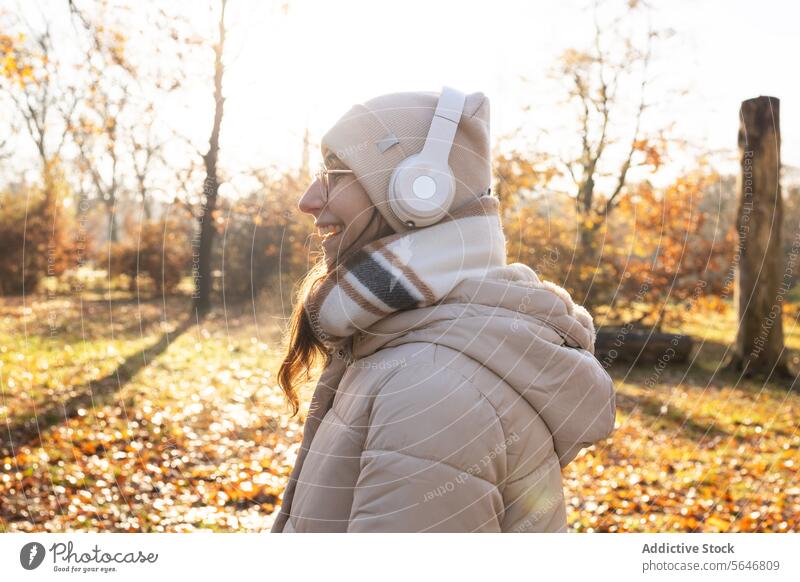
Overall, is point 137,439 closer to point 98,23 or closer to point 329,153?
point 98,23

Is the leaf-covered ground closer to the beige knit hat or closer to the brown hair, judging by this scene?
the brown hair

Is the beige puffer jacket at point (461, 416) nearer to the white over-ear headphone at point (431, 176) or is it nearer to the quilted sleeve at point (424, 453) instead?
the quilted sleeve at point (424, 453)

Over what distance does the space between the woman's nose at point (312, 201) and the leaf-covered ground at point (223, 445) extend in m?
3.48

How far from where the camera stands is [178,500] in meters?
5.02

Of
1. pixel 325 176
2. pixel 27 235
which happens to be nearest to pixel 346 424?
pixel 325 176

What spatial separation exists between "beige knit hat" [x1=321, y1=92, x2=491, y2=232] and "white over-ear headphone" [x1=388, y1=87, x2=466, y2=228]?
0.03 metres

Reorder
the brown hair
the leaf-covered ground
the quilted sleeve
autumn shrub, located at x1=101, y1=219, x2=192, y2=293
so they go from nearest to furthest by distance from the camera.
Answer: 1. the quilted sleeve
2. the brown hair
3. the leaf-covered ground
4. autumn shrub, located at x1=101, y1=219, x2=192, y2=293

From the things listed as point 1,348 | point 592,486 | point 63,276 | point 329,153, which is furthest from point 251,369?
point 63,276

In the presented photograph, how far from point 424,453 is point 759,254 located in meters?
8.76

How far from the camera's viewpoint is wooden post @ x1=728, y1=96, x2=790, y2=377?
7.93 m

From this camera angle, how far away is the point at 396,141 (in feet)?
5.72

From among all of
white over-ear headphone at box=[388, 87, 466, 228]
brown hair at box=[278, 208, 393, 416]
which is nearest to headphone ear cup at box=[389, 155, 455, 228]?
white over-ear headphone at box=[388, 87, 466, 228]

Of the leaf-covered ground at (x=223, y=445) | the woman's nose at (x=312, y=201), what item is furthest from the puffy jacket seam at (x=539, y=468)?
the leaf-covered ground at (x=223, y=445)

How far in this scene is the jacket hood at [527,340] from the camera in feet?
4.99
